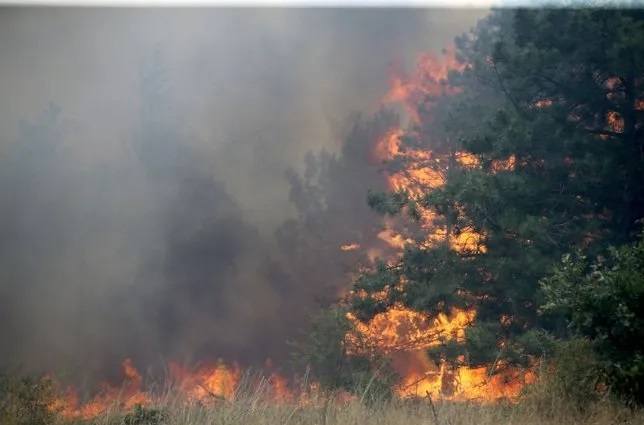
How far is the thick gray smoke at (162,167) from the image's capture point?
27234 mm

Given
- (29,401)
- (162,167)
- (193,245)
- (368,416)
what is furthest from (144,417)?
(162,167)

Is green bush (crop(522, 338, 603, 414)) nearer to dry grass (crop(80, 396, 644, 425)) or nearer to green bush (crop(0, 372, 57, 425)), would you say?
dry grass (crop(80, 396, 644, 425))

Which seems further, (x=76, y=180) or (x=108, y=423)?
(x=76, y=180)

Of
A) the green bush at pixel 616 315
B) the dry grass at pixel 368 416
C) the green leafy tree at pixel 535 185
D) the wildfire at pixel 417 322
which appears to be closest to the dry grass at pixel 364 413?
the dry grass at pixel 368 416

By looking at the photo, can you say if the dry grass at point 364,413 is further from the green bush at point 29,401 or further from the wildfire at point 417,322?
the wildfire at point 417,322

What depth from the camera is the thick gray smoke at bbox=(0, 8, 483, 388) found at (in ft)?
89.4

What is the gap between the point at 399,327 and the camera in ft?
61.6

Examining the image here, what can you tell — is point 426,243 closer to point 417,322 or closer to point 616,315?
point 417,322

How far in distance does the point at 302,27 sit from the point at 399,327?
18950 mm

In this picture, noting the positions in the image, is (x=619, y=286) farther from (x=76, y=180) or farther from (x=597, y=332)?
(x=76, y=180)

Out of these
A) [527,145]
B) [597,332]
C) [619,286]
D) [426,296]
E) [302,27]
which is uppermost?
[302,27]

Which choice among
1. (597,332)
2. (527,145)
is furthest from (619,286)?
(527,145)

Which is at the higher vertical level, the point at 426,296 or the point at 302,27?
the point at 302,27

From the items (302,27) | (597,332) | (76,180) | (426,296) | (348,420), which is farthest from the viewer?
(302,27)
